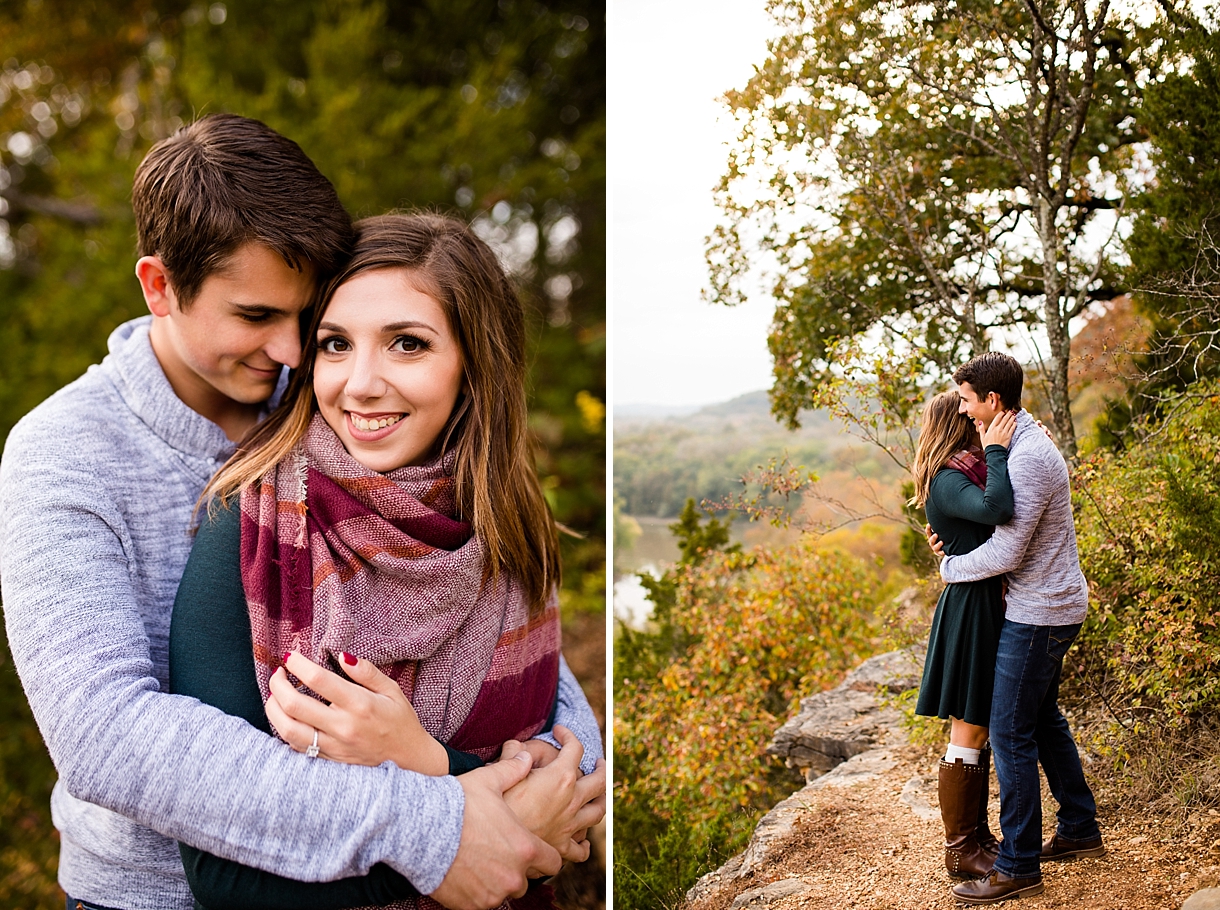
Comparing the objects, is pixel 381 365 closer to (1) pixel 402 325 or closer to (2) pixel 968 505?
(1) pixel 402 325

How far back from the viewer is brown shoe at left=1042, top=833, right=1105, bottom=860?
56.5 inches

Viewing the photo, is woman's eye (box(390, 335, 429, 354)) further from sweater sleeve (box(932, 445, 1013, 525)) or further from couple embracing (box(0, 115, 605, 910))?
sweater sleeve (box(932, 445, 1013, 525))

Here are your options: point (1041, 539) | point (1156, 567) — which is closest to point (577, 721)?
point (1041, 539)

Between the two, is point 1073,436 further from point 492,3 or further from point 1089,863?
point 492,3

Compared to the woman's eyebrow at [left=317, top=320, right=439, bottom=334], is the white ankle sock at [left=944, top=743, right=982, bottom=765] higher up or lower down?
lower down

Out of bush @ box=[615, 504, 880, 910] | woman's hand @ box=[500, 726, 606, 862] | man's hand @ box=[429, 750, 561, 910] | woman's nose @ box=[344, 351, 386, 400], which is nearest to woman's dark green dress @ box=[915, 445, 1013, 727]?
bush @ box=[615, 504, 880, 910]

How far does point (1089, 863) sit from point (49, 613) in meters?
1.62

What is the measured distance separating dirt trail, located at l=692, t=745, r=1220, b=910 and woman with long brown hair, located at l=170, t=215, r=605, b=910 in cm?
40

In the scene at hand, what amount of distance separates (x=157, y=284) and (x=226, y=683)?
2.34ft

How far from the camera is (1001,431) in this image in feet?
4.90

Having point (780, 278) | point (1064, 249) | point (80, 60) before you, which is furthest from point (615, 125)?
point (80, 60)

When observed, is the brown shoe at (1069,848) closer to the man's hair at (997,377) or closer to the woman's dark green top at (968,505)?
the woman's dark green top at (968,505)

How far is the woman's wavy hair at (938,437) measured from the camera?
1540 millimetres

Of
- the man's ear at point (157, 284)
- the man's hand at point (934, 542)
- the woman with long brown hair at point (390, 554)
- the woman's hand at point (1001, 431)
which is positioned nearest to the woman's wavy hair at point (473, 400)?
the woman with long brown hair at point (390, 554)
